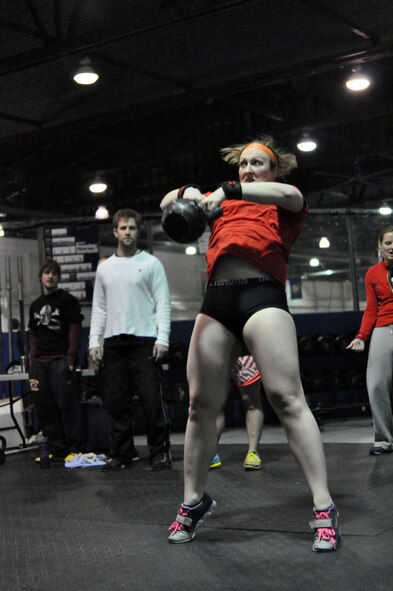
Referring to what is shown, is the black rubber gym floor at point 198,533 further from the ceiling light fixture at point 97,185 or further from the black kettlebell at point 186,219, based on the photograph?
the ceiling light fixture at point 97,185

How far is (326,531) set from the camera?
2.45 meters

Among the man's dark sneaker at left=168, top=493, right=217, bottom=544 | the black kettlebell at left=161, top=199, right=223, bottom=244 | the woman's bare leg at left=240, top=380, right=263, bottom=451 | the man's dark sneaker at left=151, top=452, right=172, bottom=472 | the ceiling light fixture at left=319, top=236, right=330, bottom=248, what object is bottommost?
the man's dark sneaker at left=151, top=452, right=172, bottom=472

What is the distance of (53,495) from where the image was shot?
399 centimetres

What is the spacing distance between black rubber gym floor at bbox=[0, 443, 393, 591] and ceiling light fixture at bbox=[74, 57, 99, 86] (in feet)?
13.6

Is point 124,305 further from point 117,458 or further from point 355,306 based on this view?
point 355,306

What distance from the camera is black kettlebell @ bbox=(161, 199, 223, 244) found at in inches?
93.7

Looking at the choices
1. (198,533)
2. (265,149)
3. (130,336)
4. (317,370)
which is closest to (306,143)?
(317,370)

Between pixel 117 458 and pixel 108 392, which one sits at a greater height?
pixel 108 392

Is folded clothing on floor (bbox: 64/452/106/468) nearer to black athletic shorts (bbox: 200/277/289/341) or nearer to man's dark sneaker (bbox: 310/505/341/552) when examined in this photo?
black athletic shorts (bbox: 200/277/289/341)

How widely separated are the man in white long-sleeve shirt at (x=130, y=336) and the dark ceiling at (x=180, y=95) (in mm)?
2282

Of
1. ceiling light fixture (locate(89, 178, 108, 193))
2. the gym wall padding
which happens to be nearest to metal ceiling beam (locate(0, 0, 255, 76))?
the gym wall padding

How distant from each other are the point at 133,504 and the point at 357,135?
7840 mm

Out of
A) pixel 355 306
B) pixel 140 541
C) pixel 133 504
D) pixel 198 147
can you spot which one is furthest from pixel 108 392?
pixel 355 306

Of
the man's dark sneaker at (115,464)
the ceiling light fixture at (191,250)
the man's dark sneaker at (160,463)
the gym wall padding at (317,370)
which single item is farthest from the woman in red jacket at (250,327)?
the ceiling light fixture at (191,250)
